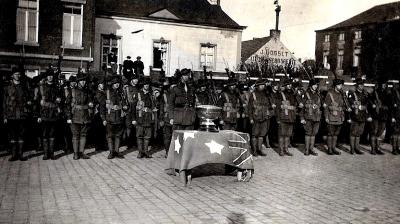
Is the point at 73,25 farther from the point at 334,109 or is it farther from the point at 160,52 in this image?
the point at 334,109

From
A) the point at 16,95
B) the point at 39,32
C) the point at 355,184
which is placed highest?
the point at 39,32

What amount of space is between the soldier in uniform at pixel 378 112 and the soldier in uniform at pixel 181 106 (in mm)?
5865

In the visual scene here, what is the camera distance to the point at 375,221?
6.43 meters

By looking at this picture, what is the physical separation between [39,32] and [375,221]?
63.9 ft

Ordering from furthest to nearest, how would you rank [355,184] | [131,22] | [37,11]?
[131,22] → [37,11] → [355,184]

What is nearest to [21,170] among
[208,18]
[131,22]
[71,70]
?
A: [71,70]

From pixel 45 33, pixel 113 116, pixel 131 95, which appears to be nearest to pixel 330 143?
pixel 131 95

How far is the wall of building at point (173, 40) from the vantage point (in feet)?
90.6

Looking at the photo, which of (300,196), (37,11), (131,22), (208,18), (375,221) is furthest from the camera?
(208,18)

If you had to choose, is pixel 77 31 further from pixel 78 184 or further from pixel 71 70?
pixel 78 184

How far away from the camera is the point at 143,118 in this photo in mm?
11547

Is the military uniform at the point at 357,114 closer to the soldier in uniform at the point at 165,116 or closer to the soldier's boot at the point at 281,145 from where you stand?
the soldier's boot at the point at 281,145

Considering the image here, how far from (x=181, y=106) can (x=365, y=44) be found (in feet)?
124

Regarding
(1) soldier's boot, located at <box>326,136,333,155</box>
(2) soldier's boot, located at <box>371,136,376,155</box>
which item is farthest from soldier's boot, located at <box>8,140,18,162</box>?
(2) soldier's boot, located at <box>371,136,376,155</box>
